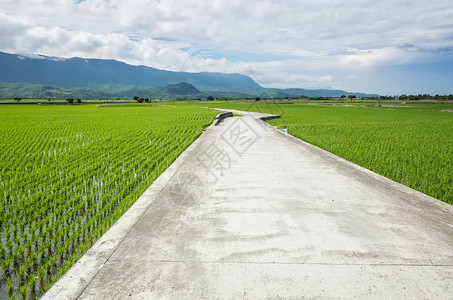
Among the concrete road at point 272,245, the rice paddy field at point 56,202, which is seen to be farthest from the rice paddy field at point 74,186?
the concrete road at point 272,245

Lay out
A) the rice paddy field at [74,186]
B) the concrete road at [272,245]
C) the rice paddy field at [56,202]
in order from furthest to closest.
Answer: the rice paddy field at [74,186]
the rice paddy field at [56,202]
the concrete road at [272,245]

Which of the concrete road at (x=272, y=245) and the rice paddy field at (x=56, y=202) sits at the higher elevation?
the concrete road at (x=272, y=245)

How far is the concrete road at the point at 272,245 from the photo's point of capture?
7.50ft

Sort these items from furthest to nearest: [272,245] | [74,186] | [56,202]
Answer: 1. [74,186]
2. [56,202]
3. [272,245]

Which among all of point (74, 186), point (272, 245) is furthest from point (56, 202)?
point (272, 245)

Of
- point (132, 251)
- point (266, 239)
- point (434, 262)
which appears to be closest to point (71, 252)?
point (132, 251)

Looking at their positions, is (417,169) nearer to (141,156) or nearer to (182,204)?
(182,204)

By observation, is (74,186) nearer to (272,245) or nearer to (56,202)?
(56,202)

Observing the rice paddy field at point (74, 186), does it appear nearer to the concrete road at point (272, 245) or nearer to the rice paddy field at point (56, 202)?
the rice paddy field at point (56, 202)

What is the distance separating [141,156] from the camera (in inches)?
332

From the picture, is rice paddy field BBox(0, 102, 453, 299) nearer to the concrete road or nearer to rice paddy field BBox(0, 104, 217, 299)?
rice paddy field BBox(0, 104, 217, 299)

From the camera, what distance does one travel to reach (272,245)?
293 centimetres

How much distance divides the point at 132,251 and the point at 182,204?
1.40 metres

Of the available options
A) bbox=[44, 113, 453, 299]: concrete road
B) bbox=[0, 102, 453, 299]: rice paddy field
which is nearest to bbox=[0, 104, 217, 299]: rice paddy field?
bbox=[0, 102, 453, 299]: rice paddy field
